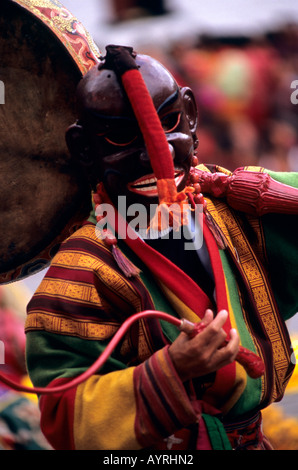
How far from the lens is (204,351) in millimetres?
1545

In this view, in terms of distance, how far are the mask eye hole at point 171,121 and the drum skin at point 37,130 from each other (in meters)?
0.33

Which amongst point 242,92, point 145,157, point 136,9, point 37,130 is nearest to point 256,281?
point 145,157

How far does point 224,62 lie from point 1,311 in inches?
76.7

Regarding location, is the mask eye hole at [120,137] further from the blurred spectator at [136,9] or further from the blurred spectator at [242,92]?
the blurred spectator at [136,9]

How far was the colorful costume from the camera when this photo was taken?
157 centimetres

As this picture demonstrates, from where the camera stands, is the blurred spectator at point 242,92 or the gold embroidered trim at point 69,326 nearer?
the gold embroidered trim at point 69,326

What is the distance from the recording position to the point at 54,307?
1.69 m

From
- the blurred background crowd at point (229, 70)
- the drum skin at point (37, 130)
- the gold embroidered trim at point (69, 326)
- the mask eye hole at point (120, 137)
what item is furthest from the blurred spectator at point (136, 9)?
the gold embroidered trim at point (69, 326)

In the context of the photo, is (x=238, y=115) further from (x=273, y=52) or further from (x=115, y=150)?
(x=115, y=150)

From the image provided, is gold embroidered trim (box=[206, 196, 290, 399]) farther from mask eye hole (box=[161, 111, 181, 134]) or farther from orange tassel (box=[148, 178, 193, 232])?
mask eye hole (box=[161, 111, 181, 134])

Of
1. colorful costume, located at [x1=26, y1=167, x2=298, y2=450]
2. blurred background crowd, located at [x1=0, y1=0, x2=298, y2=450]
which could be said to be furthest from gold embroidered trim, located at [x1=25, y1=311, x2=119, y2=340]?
blurred background crowd, located at [x1=0, y1=0, x2=298, y2=450]

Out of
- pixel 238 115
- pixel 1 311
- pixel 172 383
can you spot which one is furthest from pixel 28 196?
pixel 238 115

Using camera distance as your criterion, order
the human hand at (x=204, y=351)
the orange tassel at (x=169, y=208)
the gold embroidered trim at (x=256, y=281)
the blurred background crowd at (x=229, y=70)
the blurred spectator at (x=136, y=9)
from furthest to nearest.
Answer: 1. the blurred spectator at (x=136, y=9)
2. the blurred background crowd at (x=229, y=70)
3. the gold embroidered trim at (x=256, y=281)
4. the orange tassel at (x=169, y=208)
5. the human hand at (x=204, y=351)

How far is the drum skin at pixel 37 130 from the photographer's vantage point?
6.33 feet
